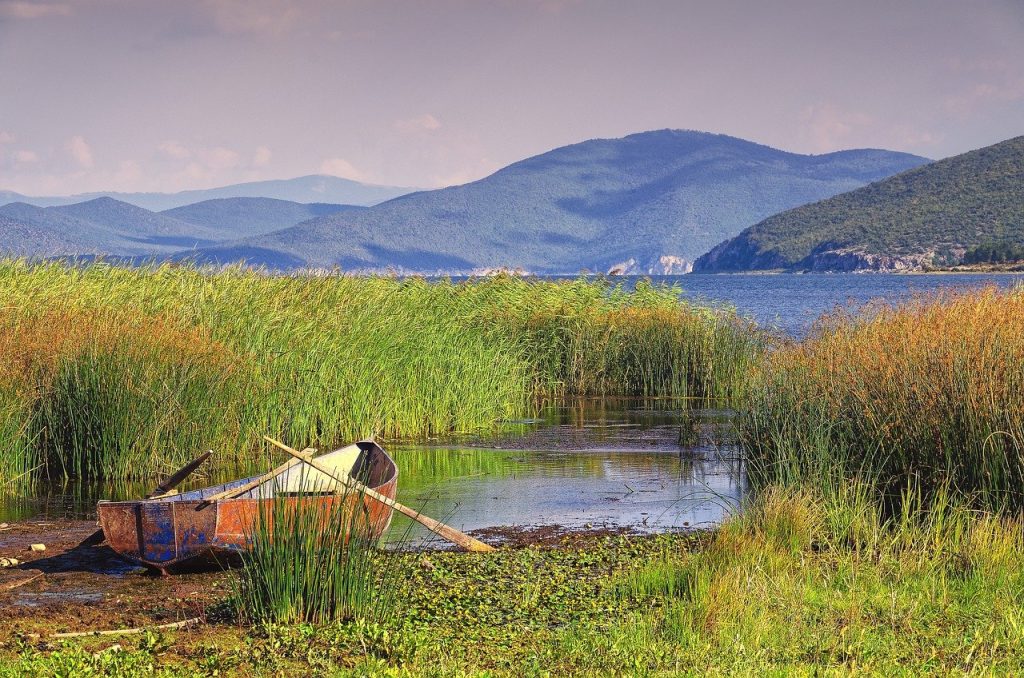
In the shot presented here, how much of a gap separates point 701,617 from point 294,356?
10.4 m

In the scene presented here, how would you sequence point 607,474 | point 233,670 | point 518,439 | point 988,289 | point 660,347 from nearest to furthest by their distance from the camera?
point 233,670, point 988,289, point 607,474, point 518,439, point 660,347

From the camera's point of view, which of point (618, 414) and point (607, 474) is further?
point (618, 414)

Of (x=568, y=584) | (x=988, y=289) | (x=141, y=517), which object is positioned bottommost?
(x=568, y=584)

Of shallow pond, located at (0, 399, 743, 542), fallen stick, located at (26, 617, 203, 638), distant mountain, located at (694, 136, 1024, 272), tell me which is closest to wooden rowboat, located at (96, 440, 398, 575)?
fallen stick, located at (26, 617, 203, 638)

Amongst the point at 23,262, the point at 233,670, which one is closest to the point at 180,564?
the point at 233,670

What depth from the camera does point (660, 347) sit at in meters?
24.2

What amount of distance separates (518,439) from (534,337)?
645 cm

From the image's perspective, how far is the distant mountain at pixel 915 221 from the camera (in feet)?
359

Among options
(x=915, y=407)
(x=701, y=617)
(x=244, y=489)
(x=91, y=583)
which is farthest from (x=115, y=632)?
(x=915, y=407)

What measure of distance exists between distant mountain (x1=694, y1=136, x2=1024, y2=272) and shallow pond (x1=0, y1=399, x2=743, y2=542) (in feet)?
290

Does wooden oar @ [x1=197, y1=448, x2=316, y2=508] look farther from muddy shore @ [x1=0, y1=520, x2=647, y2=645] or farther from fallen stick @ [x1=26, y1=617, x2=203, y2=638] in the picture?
fallen stick @ [x1=26, y1=617, x2=203, y2=638]

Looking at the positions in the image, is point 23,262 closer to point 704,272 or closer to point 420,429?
point 420,429

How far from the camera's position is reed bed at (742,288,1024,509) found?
411 inches

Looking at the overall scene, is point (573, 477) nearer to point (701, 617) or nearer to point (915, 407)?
point (915, 407)
